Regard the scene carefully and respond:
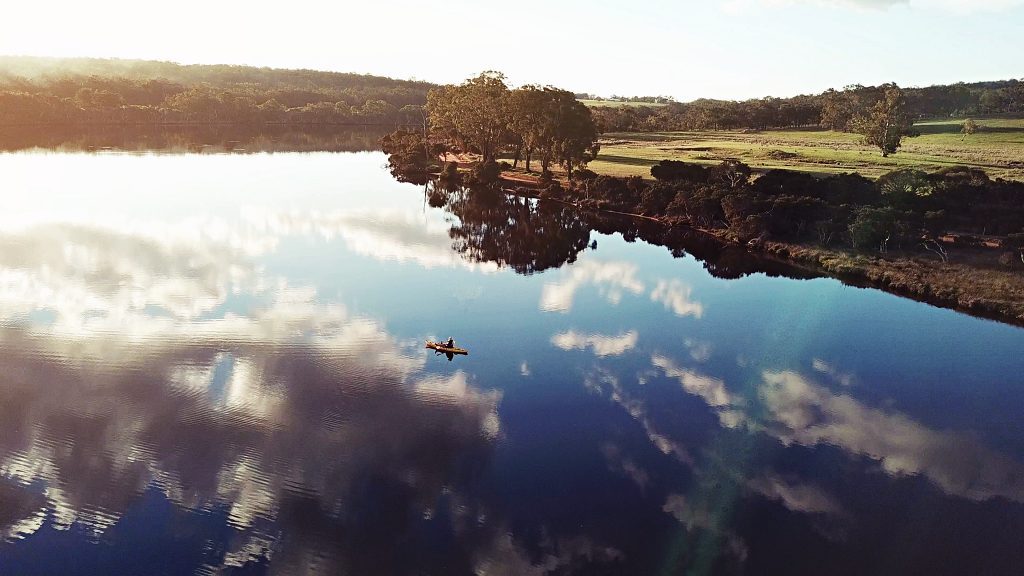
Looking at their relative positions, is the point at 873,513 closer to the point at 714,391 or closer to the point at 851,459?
the point at 851,459

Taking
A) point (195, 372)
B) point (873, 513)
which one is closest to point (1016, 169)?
point (873, 513)

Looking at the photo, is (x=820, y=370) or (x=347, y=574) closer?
(x=347, y=574)

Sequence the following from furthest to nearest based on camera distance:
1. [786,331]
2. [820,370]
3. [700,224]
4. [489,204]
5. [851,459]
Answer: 1. [489,204]
2. [700,224]
3. [786,331]
4. [820,370]
5. [851,459]

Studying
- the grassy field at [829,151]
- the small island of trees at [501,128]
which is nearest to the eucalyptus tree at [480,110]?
the small island of trees at [501,128]

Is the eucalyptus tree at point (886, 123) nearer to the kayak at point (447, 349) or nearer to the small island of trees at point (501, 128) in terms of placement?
the small island of trees at point (501, 128)

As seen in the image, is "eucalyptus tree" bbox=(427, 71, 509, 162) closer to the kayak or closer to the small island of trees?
the small island of trees

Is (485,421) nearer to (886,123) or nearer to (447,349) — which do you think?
(447,349)

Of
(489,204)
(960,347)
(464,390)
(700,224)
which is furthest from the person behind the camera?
(489,204)

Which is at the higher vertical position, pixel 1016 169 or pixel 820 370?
pixel 1016 169
